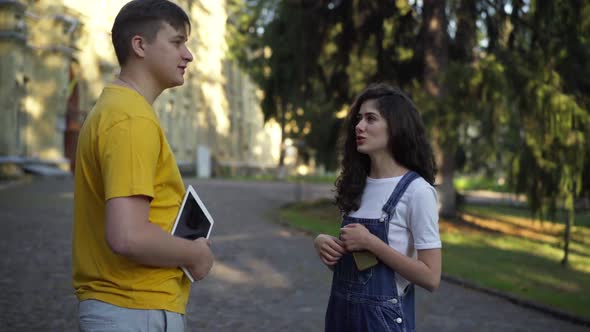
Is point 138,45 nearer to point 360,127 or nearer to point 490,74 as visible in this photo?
point 360,127

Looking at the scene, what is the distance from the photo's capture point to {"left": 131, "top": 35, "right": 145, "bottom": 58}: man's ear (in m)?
1.96

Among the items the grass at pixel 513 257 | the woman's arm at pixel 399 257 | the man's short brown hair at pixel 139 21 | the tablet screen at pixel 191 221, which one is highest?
the man's short brown hair at pixel 139 21

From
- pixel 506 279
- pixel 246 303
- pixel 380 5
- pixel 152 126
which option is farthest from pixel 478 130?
pixel 152 126

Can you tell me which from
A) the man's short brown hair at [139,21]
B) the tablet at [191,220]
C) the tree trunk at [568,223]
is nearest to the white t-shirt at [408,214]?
the tablet at [191,220]

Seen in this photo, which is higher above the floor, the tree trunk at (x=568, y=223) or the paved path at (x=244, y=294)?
the tree trunk at (x=568, y=223)

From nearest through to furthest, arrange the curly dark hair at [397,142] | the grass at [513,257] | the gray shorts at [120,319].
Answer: the gray shorts at [120,319] → the curly dark hair at [397,142] → the grass at [513,257]

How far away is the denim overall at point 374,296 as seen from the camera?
8.30 feet

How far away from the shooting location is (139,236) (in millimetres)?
1800

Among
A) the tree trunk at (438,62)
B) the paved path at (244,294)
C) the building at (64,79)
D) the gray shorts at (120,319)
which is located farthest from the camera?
the building at (64,79)

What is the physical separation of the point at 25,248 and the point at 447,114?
8.87m

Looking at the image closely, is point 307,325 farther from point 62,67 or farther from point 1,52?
point 62,67

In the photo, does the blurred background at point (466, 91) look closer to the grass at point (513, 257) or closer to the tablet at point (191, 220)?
the grass at point (513, 257)

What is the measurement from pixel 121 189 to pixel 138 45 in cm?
45

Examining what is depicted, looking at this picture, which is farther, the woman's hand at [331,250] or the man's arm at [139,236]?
the woman's hand at [331,250]
